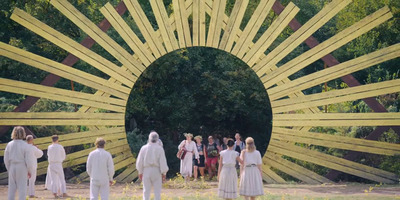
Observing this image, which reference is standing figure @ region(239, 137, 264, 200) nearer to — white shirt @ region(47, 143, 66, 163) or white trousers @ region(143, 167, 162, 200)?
white trousers @ region(143, 167, 162, 200)

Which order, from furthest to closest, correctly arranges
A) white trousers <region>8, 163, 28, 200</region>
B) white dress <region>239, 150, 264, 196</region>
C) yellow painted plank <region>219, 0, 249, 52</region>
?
→ yellow painted plank <region>219, 0, 249, 52</region>
white dress <region>239, 150, 264, 196</region>
white trousers <region>8, 163, 28, 200</region>

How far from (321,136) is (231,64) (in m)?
7.92

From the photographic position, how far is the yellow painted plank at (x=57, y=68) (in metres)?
14.3

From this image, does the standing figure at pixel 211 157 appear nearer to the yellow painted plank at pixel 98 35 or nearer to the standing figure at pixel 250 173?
the yellow painted plank at pixel 98 35

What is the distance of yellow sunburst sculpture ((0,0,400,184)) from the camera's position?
14219 millimetres

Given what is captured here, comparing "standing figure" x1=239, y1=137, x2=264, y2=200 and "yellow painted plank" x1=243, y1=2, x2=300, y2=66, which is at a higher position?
"yellow painted plank" x1=243, y1=2, x2=300, y2=66

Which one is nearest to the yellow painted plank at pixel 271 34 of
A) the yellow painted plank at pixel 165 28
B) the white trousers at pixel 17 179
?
the yellow painted plank at pixel 165 28

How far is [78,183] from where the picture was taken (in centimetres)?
1478

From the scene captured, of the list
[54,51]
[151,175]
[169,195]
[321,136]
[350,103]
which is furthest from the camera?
[54,51]

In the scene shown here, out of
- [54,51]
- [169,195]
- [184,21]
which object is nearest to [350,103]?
[184,21]

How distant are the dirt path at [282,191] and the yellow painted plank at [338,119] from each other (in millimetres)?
1251

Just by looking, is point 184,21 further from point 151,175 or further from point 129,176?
point 151,175

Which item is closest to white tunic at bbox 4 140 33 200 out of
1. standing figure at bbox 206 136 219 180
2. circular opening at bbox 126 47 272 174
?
standing figure at bbox 206 136 219 180

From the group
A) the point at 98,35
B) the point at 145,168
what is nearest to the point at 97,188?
the point at 145,168
